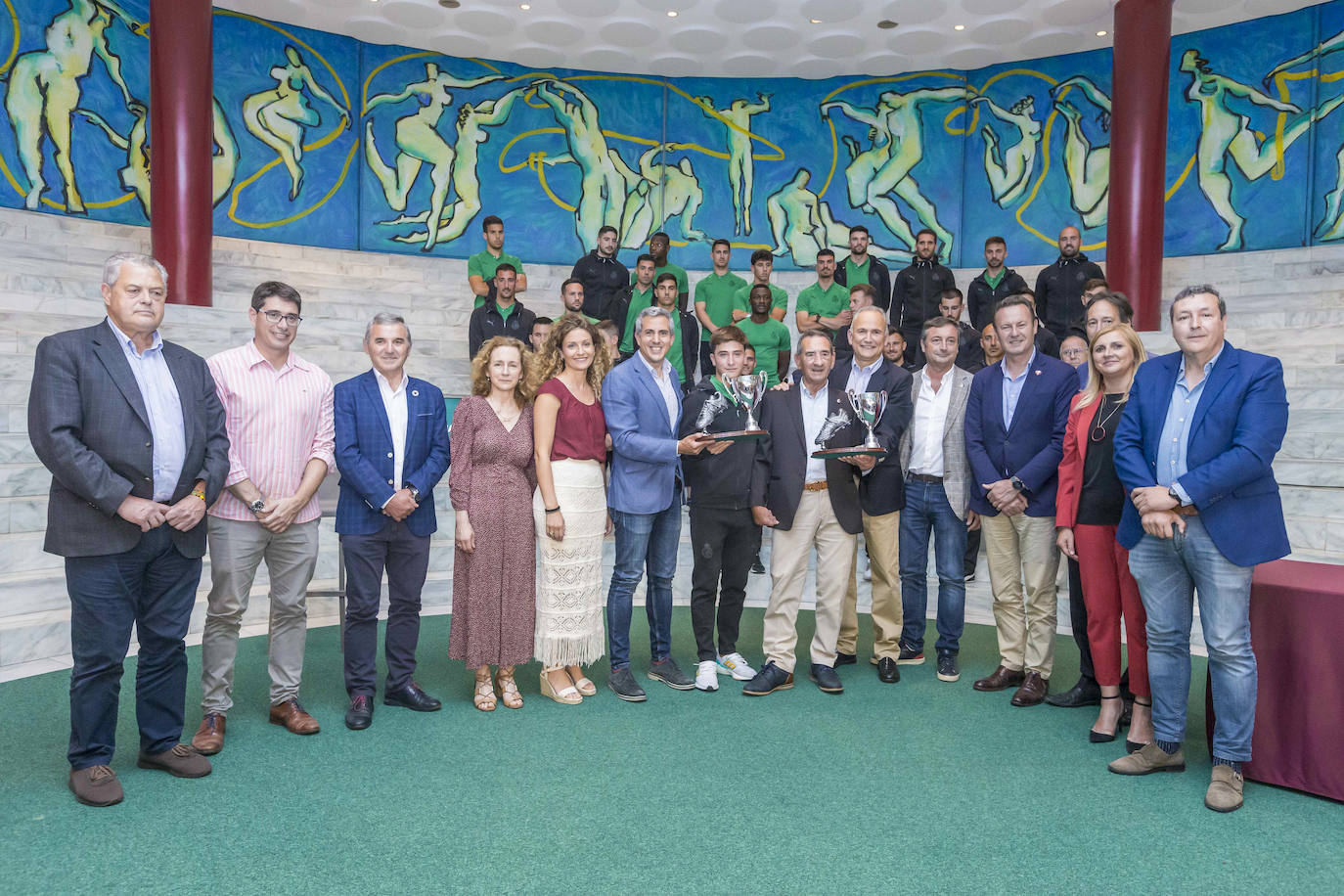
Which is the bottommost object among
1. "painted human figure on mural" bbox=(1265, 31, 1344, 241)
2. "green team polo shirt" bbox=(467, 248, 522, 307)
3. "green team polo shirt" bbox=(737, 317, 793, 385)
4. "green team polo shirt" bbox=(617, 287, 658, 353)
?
"green team polo shirt" bbox=(737, 317, 793, 385)

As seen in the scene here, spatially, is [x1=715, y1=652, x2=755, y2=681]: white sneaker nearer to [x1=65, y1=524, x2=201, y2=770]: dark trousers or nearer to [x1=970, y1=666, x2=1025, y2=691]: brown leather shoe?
[x1=970, y1=666, x2=1025, y2=691]: brown leather shoe

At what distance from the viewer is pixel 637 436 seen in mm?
4133

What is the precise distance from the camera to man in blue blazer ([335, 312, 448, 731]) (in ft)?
12.4

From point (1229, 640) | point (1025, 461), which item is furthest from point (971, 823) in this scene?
point (1025, 461)

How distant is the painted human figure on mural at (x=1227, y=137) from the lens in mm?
9734

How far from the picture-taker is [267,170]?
10469 mm

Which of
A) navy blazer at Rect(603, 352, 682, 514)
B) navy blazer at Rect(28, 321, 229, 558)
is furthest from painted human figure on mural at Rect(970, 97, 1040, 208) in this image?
navy blazer at Rect(28, 321, 229, 558)

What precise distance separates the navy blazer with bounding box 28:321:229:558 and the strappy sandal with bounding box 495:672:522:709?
1683 mm

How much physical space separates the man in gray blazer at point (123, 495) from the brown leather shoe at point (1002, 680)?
11.2 feet

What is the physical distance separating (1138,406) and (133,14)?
34.2 feet

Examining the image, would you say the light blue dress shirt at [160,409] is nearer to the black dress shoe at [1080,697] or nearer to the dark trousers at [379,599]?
the dark trousers at [379,599]

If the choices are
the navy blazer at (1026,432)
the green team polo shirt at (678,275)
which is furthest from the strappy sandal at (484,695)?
the green team polo shirt at (678,275)

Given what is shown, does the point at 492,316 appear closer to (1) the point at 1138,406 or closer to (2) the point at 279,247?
(2) the point at 279,247

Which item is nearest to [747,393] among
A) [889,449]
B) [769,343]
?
[889,449]
